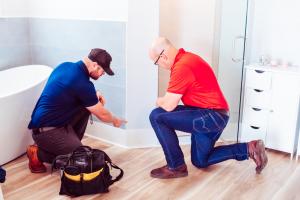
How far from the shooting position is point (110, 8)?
321 cm

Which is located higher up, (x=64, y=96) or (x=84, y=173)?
(x=64, y=96)

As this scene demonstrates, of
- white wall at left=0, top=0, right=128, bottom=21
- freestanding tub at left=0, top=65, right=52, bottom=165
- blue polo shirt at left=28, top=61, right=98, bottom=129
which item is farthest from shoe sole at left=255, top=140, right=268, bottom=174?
freestanding tub at left=0, top=65, right=52, bottom=165

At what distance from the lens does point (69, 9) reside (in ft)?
11.6

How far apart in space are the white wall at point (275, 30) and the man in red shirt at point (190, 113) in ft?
3.43

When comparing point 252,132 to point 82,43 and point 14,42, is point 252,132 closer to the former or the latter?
point 82,43

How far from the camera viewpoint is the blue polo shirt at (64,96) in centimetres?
264

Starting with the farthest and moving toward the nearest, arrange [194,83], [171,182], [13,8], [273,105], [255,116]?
1. [13,8]
2. [255,116]
3. [273,105]
4. [171,182]
5. [194,83]

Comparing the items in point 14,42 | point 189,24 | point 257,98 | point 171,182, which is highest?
point 189,24

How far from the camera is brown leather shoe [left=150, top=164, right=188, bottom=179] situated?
109 inches

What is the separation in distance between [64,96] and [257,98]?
5.48 feet

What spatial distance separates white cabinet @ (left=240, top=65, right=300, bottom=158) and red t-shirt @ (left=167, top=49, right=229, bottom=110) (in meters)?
0.67

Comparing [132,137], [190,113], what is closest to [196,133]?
[190,113]

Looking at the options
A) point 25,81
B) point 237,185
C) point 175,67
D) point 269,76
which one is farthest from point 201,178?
point 25,81

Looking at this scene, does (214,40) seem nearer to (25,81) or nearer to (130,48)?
(130,48)
